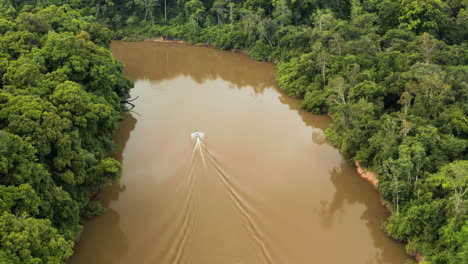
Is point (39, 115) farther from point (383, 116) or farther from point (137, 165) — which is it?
point (383, 116)

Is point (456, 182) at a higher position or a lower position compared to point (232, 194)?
higher

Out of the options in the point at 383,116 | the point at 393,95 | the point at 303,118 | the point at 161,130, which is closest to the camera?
the point at 383,116

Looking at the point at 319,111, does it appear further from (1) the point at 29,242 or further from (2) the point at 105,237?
(1) the point at 29,242

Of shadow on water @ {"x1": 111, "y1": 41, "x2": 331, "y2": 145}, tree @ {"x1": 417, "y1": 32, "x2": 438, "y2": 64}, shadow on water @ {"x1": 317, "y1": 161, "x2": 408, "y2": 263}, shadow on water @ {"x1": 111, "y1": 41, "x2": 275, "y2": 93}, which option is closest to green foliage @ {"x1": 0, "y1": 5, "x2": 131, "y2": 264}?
shadow on water @ {"x1": 111, "y1": 41, "x2": 275, "y2": 93}

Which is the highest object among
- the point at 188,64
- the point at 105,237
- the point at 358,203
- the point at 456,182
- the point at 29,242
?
the point at 456,182

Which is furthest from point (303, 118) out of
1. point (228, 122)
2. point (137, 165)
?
point (137, 165)

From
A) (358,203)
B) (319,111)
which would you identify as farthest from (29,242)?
(319,111)

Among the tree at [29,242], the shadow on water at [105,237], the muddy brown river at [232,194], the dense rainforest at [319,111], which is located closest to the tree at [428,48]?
the dense rainforest at [319,111]
